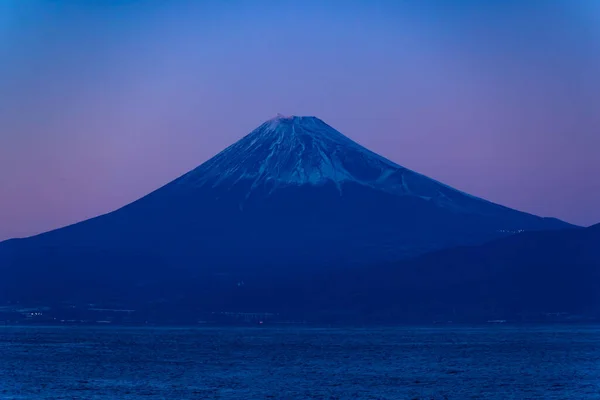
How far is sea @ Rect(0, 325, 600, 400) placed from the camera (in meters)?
59.1

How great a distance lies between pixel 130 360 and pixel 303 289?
94.6 metres

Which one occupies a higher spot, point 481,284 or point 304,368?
point 481,284

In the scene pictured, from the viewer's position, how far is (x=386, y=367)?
7681 centimetres

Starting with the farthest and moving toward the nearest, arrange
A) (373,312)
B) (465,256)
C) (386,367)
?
1. (465,256)
2. (373,312)
3. (386,367)

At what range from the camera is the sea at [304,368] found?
59.1m

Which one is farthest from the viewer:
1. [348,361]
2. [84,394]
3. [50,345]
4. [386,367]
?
[50,345]

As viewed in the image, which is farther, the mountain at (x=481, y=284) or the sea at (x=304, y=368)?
the mountain at (x=481, y=284)

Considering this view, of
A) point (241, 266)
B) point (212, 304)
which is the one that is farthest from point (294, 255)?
point (212, 304)

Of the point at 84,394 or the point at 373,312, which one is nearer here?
the point at 84,394

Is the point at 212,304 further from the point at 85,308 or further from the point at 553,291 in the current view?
the point at 553,291

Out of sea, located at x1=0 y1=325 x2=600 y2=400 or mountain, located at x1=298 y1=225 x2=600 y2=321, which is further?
mountain, located at x1=298 y1=225 x2=600 y2=321

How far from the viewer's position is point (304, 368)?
76500mm

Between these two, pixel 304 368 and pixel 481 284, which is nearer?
pixel 304 368

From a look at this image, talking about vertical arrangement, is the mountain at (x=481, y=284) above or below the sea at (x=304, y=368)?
above
